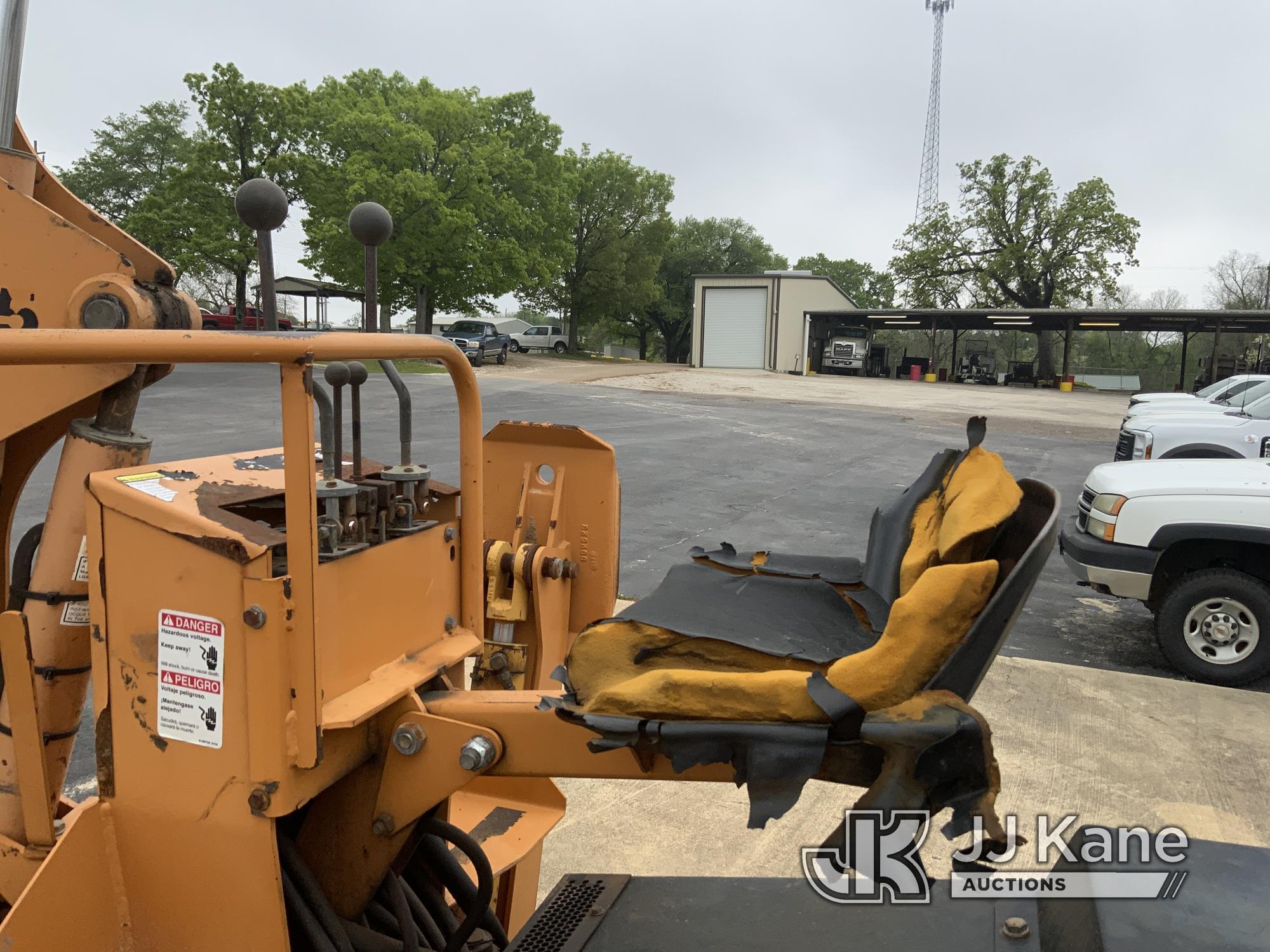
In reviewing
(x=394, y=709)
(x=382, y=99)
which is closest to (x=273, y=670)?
(x=394, y=709)

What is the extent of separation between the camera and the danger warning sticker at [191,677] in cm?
159

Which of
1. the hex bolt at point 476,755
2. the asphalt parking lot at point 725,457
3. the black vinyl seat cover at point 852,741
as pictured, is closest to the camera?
the black vinyl seat cover at point 852,741

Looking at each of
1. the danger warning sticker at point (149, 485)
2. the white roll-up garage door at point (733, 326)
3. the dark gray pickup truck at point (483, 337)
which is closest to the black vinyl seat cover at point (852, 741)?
the danger warning sticker at point (149, 485)

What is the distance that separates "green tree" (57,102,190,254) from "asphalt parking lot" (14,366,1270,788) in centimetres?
2803

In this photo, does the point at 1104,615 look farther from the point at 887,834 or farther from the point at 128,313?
the point at 128,313

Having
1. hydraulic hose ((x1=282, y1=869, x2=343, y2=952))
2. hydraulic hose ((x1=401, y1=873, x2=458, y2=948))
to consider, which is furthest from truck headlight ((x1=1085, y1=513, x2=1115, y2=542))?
hydraulic hose ((x1=282, y1=869, x2=343, y2=952))

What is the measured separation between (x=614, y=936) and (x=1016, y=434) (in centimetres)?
2066

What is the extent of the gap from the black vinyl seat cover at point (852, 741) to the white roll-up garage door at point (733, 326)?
43189mm

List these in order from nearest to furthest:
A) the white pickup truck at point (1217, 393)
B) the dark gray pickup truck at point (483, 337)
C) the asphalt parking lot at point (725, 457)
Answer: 1. the asphalt parking lot at point (725, 457)
2. the white pickup truck at point (1217, 393)
3. the dark gray pickup truck at point (483, 337)

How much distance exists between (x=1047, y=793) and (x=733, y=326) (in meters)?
41.4

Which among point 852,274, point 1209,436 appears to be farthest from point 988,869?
point 852,274

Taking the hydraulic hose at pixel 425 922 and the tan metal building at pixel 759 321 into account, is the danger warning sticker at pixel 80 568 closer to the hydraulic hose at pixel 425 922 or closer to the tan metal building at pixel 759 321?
the hydraulic hose at pixel 425 922

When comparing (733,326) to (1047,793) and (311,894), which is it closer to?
(1047,793)

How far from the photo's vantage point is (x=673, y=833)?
11.7 ft
